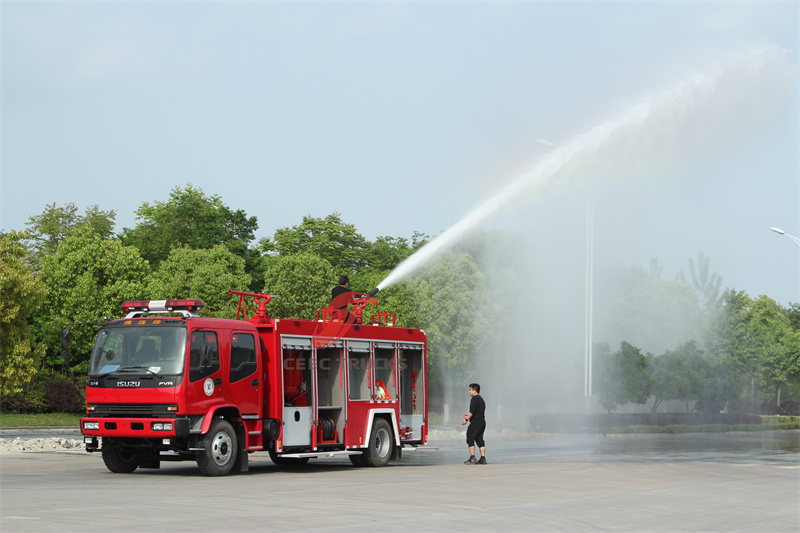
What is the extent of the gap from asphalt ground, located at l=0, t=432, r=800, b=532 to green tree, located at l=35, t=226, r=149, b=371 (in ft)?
104

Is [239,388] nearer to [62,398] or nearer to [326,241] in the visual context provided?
[62,398]

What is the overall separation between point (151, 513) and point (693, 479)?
10.8 m

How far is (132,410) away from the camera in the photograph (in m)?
16.1

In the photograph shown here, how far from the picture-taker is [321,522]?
10648 mm

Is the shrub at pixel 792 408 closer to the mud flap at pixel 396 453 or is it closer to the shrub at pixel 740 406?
the shrub at pixel 740 406

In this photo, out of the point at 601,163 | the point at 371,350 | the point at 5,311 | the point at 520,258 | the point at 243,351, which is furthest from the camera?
the point at 520,258

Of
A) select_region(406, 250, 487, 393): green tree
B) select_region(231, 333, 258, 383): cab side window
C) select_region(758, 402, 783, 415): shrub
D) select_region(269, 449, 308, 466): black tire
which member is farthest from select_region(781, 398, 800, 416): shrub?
select_region(231, 333, 258, 383): cab side window

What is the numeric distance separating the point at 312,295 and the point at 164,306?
39.2 meters

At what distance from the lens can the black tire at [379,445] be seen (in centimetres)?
2002

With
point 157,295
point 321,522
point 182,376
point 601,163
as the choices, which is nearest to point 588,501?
point 321,522

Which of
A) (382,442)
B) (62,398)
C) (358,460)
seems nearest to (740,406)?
(62,398)

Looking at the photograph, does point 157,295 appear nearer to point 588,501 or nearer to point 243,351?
point 243,351

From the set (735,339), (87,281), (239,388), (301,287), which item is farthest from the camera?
(735,339)

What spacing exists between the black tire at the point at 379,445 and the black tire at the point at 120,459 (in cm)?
499
